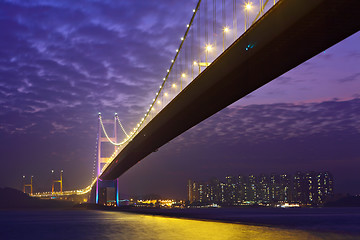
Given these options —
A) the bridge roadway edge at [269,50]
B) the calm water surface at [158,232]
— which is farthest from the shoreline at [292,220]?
the bridge roadway edge at [269,50]

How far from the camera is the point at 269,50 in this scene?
58.9 feet

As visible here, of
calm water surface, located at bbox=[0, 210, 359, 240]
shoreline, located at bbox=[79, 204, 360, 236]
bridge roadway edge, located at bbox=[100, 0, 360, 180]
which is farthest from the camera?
shoreline, located at bbox=[79, 204, 360, 236]

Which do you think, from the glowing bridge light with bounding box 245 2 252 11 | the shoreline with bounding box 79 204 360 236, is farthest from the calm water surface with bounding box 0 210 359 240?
the glowing bridge light with bounding box 245 2 252 11

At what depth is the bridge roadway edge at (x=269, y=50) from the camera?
14.4m

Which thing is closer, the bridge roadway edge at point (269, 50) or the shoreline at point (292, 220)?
the bridge roadway edge at point (269, 50)

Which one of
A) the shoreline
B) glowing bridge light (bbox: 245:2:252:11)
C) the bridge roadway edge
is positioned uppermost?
glowing bridge light (bbox: 245:2:252:11)

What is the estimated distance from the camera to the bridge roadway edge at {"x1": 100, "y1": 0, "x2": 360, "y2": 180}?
14445 millimetres

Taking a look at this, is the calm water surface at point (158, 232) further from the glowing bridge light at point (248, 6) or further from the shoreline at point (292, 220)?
the glowing bridge light at point (248, 6)

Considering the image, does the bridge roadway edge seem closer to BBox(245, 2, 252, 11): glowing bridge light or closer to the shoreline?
BBox(245, 2, 252, 11): glowing bridge light

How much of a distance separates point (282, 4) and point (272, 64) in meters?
4.12

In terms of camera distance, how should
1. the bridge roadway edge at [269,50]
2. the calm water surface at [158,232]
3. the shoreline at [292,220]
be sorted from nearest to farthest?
the bridge roadway edge at [269,50]
the calm water surface at [158,232]
the shoreline at [292,220]

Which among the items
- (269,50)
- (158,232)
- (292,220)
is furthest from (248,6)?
(292,220)

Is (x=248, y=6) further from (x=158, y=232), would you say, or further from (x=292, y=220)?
(x=292, y=220)

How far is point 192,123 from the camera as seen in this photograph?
1298 inches
